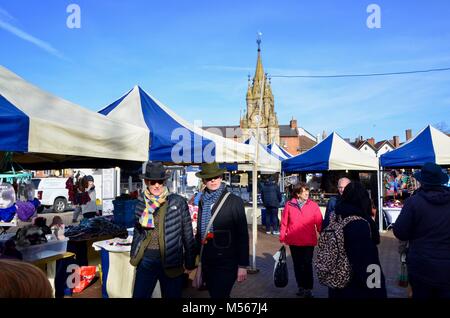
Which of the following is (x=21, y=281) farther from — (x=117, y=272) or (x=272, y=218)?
(x=272, y=218)

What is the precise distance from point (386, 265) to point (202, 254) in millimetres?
5109

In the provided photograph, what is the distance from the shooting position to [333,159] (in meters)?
10.8

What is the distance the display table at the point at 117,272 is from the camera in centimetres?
470

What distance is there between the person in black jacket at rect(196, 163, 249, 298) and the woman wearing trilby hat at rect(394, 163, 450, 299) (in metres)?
1.40

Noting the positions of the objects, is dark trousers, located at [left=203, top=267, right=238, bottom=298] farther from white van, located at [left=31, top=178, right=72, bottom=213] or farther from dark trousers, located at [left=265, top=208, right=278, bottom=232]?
white van, located at [left=31, top=178, right=72, bottom=213]

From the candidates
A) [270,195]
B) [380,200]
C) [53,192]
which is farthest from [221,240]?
[53,192]

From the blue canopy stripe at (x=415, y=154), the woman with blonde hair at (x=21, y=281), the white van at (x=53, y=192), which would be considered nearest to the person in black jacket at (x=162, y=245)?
the woman with blonde hair at (x=21, y=281)

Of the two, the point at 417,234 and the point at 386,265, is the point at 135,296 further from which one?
the point at 386,265

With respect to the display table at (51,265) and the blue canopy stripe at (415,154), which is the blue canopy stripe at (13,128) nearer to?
the display table at (51,265)

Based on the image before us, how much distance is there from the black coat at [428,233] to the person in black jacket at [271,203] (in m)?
8.01

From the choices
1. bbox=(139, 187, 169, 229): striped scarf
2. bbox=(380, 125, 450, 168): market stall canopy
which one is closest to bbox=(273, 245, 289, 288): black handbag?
bbox=(139, 187, 169, 229): striped scarf

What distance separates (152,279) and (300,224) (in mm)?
2423

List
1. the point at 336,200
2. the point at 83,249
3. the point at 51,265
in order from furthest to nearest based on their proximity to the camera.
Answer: the point at 83,249, the point at 336,200, the point at 51,265
